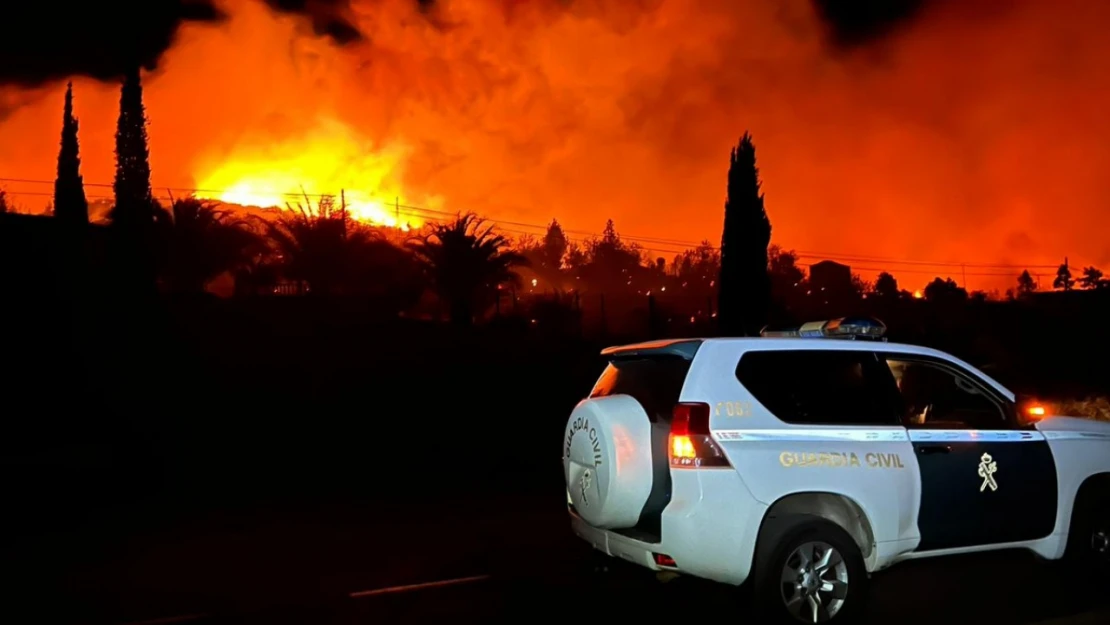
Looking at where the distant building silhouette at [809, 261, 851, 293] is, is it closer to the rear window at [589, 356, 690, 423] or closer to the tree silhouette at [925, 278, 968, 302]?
the tree silhouette at [925, 278, 968, 302]

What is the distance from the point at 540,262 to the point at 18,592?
60.3 metres

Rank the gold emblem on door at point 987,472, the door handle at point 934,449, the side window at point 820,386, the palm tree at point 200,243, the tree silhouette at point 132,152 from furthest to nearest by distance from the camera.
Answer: the palm tree at point 200,243, the tree silhouette at point 132,152, the gold emblem on door at point 987,472, the door handle at point 934,449, the side window at point 820,386

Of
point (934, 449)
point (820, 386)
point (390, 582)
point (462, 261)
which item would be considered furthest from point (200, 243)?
point (934, 449)

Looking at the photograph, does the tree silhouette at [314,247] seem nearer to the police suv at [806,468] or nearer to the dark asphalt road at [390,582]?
the dark asphalt road at [390,582]

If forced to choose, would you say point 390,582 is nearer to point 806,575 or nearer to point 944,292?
point 806,575

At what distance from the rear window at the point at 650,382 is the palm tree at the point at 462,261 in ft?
78.9

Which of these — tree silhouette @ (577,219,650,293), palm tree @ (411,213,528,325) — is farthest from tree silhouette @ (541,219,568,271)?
palm tree @ (411,213,528,325)

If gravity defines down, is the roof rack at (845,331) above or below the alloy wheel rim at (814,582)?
above

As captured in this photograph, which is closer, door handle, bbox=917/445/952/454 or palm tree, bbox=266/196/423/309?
door handle, bbox=917/445/952/454

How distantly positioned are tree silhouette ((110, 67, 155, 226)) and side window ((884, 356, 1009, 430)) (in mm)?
22526

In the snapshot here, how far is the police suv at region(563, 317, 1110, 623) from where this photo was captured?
5.60 metres

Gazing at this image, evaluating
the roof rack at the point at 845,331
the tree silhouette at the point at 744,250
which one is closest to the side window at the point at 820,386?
the roof rack at the point at 845,331

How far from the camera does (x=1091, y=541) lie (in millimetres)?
6891

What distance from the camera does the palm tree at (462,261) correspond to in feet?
A: 99.8
